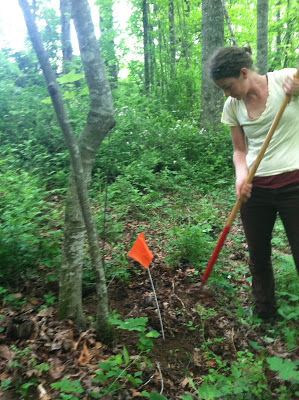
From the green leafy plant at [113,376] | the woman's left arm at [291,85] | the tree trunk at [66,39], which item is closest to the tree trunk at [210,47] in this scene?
the tree trunk at [66,39]

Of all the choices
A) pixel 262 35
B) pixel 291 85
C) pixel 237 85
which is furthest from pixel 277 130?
pixel 262 35

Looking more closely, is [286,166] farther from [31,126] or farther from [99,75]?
[31,126]

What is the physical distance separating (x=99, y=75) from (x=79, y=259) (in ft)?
4.97

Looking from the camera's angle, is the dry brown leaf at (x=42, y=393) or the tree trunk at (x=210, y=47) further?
the tree trunk at (x=210, y=47)

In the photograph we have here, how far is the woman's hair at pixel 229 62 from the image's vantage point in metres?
2.39

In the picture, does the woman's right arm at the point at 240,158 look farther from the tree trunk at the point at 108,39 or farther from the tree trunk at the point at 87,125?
the tree trunk at the point at 108,39

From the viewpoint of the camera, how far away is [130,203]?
5.29 metres

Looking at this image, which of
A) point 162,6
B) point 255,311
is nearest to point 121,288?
point 255,311

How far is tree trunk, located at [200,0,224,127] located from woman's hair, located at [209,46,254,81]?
6.19 meters

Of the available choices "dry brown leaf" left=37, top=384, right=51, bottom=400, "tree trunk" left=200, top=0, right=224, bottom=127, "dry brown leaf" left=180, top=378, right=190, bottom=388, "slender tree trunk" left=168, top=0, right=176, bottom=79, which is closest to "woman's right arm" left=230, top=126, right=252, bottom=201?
"dry brown leaf" left=180, top=378, right=190, bottom=388

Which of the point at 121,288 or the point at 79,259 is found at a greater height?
the point at 79,259

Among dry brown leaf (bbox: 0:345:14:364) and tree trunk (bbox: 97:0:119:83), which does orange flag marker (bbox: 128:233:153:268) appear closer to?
dry brown leaf (bbox: 0:345:14:364)

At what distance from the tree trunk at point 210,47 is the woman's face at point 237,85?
243 inches

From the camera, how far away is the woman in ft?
7.90
